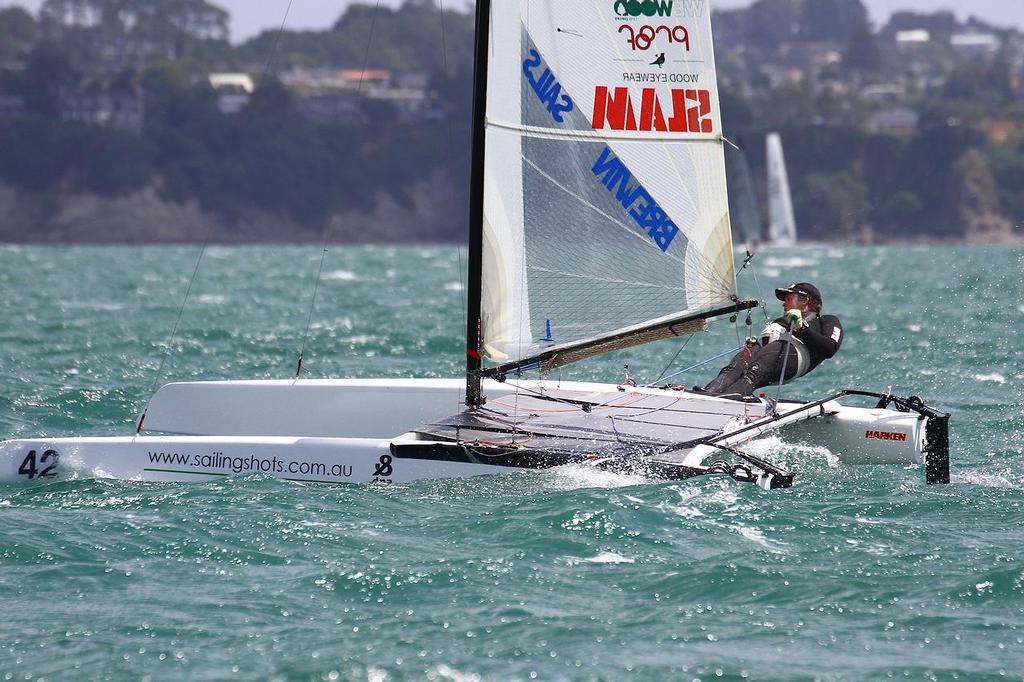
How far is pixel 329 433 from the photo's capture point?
8734 mm

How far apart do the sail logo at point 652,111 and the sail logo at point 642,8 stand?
39 cm

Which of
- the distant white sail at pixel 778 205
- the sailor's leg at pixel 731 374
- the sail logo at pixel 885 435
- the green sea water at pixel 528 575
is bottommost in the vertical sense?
the green sea water at pixel 528 575

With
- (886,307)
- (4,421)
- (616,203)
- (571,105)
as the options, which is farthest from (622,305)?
(886,307)

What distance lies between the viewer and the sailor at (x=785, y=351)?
8.35 m

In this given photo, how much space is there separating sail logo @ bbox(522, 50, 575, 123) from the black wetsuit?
70.5 inches

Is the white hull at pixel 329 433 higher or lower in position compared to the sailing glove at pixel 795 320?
lower

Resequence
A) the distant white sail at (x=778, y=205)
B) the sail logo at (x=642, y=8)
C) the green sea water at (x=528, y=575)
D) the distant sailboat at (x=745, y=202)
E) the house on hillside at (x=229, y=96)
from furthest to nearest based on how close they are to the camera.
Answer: the house on hillside at (x=229, y=96) → the distant white sail at (x=778, y=205) → the distant sailboat at (x=745, y=202) → the sail logo at (x=642, y=8) → the green sea water at (x=528, y=575)

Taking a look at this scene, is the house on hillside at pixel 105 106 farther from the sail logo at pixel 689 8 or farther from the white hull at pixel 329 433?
the sail logo at pixel 689 8

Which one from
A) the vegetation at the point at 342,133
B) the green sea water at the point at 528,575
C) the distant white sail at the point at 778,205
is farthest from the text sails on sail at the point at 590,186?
the vegetation at the point at 342,133

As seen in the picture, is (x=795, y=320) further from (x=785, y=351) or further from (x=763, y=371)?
(x=763, y=371)

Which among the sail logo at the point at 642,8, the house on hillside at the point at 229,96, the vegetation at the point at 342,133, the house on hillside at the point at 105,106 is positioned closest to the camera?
the sail logo at the point at 642,8

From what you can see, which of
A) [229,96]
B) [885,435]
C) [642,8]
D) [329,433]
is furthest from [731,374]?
[229,96]

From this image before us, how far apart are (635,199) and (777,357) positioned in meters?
1.25

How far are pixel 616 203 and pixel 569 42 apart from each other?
35.3 inches
